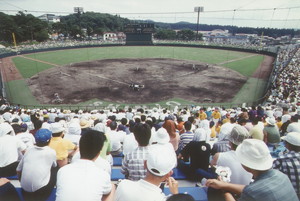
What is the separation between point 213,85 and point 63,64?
28.2 meters

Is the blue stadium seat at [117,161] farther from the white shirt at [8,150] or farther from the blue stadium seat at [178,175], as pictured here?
the white shirt at [8,150]

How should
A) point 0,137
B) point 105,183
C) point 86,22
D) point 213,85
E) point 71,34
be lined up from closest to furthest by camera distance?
1. point 105,183
2. point 0,137
3. point 213,85
4. point 71,34
5. point 86,22

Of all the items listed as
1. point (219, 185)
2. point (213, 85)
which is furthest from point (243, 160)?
point (213, 85)

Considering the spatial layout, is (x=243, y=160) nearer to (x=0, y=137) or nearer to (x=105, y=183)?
(x=105, y=183)

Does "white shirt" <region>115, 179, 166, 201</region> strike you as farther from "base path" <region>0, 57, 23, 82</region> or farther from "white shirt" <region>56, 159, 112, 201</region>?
"base path" <region>0, 57, 23, 82</region>

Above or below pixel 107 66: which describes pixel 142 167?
above

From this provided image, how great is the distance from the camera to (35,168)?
340 cm

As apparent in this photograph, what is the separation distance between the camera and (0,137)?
4.11 meters

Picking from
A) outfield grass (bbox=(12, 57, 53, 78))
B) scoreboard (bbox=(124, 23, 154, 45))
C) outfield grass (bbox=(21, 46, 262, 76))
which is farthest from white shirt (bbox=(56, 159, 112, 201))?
scoreboard (bbox=(124, 23, 154, 45))

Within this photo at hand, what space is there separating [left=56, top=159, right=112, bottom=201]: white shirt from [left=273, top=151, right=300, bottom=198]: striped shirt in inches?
119

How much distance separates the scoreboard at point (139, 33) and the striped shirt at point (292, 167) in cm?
6864

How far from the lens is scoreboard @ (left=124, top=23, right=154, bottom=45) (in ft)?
225

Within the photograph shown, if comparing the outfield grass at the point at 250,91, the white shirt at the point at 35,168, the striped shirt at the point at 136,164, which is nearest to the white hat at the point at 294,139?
the striped shirt at the point at 136,164

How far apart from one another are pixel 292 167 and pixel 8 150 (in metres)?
5.16
